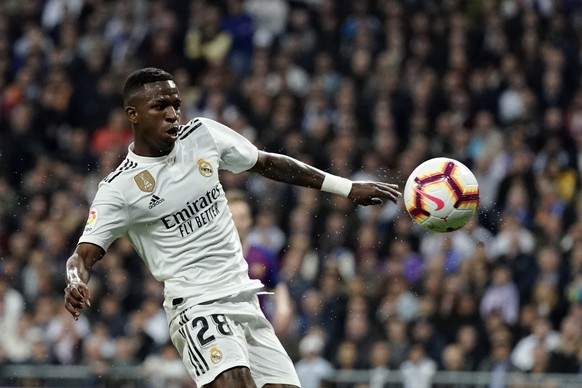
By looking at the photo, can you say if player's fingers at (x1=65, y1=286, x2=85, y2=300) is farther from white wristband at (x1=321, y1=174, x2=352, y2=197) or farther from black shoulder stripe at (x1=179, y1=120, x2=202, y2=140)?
white wristband at (x1=321, y1=174, x2=352, y2=197)

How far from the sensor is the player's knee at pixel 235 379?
22.7 ft

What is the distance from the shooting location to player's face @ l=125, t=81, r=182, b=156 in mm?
7172

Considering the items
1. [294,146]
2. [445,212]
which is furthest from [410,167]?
[445,212]

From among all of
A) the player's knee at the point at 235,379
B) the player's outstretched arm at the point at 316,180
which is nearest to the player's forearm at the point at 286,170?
the player's outstretched arm at the point at 316,180

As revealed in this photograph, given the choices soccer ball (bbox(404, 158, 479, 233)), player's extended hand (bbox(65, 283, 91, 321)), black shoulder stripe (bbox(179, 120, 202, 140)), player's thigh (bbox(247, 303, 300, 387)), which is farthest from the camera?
soccer ball (bbox(404, 158, 479, 233))

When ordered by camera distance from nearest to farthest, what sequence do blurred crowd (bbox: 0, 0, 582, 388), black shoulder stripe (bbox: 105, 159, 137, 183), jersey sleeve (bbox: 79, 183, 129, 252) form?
jersey sleeve (bbox: 79, 183, 129, 252) → black shoulder stripe (bbox: 105, 159, 137, 183) → blurred crowd (bbox: 0, 0, 582, 388)

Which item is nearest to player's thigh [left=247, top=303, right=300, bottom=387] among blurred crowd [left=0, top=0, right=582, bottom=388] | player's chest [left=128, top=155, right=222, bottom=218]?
player's chest [left=128, top=155, right=222, bottom=218]

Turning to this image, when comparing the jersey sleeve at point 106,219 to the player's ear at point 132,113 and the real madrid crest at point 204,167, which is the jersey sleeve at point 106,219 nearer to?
the player's ear at point 132,113

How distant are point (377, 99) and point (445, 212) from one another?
27.2ft

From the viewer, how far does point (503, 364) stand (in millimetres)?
12422

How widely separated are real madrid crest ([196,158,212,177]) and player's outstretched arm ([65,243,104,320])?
0.73 metres

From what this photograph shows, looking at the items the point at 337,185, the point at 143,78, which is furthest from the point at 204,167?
the point at 337,185

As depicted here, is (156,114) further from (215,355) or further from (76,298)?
(215,355)

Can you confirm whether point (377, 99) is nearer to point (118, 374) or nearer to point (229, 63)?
point (229, 63)
